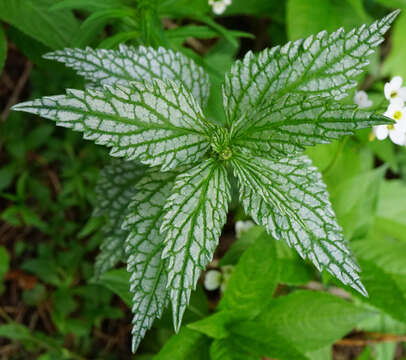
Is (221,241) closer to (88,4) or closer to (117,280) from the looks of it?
(117,280)

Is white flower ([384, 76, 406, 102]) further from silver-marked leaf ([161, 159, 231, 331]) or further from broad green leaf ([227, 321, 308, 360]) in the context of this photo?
broad green leaf ([227, 321, 308, 360])

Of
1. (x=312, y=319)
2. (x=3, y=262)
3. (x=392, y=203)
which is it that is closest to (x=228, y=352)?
(x=312, y=319)

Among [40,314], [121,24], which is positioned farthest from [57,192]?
[121,24]

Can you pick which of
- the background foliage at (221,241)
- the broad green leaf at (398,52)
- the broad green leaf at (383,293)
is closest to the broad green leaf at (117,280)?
the background foliage at (221,241)

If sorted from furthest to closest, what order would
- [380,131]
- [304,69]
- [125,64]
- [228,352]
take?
[228,352] < [380,131] < [125,64] < [304,69]

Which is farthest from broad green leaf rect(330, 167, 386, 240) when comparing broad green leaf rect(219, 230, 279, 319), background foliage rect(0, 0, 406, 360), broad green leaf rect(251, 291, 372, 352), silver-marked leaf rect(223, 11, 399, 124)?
silver-marked leaf rect(223, 11, 399, 124)

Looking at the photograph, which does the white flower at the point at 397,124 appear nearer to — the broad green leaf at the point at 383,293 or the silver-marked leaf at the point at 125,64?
the broad green leaf at the point at 383,293
